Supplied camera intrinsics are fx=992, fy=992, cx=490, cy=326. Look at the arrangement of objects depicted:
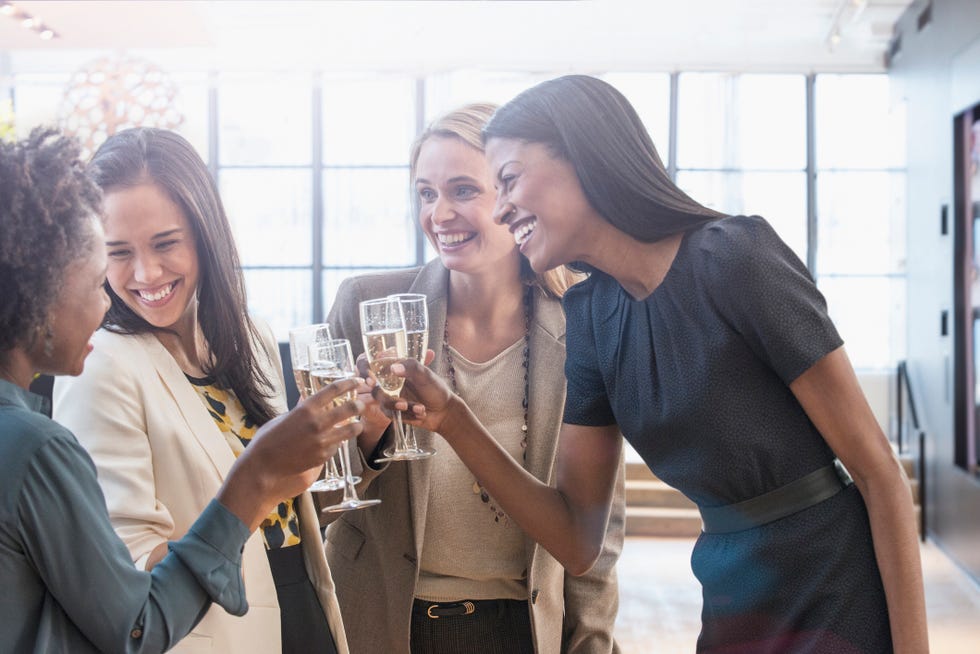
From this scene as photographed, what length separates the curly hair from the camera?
3.28 feet

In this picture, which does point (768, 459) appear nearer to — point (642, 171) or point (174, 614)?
point (642, 171)

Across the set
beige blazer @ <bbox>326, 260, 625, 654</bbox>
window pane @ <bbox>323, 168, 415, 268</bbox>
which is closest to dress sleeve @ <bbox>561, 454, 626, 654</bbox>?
beige blazer @ <bbox>326, 260, 625, 654</bbox>

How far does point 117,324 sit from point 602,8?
9.40 metres

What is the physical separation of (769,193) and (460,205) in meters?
9.90

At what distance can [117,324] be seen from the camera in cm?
156

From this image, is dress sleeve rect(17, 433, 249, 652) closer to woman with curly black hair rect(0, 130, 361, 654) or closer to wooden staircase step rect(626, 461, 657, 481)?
woman with curly black hair rect(0, 130, 361, 654)

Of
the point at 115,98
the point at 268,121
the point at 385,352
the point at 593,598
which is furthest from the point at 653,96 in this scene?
the point at 385,352

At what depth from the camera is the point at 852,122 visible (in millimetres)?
11094

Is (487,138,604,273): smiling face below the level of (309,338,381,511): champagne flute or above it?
above

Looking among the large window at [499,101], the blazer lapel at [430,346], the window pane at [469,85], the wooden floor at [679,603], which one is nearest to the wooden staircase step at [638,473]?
the wooden floor at [679,603]

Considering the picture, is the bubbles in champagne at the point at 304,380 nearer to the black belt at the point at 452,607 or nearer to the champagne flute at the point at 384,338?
the champagne flute at the point at 384,338

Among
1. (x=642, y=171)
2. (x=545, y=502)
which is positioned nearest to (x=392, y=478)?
(x=545, y=502)

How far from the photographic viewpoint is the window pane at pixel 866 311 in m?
11.2

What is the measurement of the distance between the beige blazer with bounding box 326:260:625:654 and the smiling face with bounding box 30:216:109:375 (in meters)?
0.80
